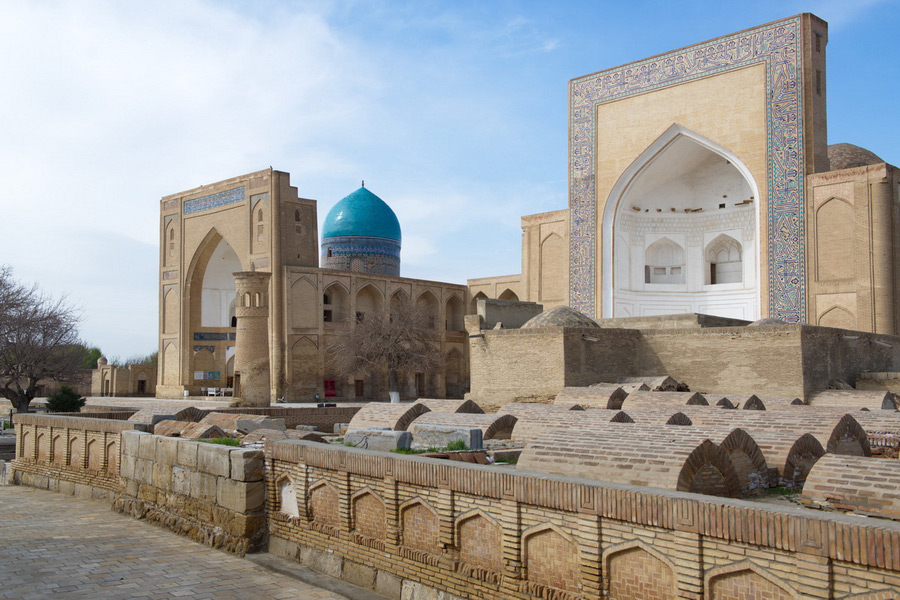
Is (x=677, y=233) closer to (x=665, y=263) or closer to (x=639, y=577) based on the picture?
(x=665, y=263)

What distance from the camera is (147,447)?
789 centimetres

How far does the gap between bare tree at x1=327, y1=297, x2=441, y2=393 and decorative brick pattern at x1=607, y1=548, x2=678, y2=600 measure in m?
21.3

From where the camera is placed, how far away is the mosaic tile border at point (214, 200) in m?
27.6

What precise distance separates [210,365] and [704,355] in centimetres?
2100

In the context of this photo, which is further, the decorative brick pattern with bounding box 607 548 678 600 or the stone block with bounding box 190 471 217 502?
the stone block with bounding box 190 471 217 502

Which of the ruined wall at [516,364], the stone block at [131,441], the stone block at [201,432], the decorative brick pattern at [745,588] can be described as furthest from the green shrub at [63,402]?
the decorative brick pattern at [745,588]

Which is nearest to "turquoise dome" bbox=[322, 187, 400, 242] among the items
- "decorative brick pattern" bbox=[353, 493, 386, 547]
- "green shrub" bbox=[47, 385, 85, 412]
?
"green shrub" bbox=[47, 385, 85, 412]

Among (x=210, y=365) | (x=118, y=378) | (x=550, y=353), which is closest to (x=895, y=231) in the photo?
(x=550, y=353)

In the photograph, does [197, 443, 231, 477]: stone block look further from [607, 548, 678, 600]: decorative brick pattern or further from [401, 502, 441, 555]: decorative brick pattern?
[607, 548, 678, 600]: decorative brick pattern

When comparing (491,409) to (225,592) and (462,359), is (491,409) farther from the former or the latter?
(462,359)

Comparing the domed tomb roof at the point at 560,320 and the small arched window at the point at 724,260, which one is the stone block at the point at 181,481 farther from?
the small arched window at the point at 724,260

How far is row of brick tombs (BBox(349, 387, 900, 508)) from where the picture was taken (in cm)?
396

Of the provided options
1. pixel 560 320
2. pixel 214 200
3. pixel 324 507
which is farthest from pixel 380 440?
pixel 214 200

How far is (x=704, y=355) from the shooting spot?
44.0 feet
